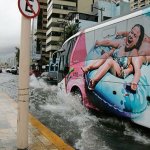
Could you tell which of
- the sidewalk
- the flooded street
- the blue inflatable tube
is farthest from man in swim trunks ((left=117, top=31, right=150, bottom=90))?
the sidewalk

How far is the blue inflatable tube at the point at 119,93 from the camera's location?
25.8 feet

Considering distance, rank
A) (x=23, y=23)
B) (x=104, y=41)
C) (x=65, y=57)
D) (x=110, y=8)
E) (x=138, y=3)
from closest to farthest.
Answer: (x=23, y=23) < (x=104, y=41) < (x=65, y=57) < (x=110, y=8) < (x=138, y=3)

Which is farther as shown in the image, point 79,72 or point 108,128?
point 79,72

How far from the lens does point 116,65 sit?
29.6ft

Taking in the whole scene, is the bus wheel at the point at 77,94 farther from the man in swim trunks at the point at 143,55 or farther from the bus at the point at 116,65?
the man in swim trunks at the point at 143,55

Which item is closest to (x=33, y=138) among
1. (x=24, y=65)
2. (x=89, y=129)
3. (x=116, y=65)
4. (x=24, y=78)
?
(x=24, y=78)

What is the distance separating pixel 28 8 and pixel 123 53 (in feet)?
10.9

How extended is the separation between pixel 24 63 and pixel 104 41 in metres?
4.07

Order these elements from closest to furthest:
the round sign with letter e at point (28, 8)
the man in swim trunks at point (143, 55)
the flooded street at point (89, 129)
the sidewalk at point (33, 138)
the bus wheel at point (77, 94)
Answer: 1. the round sign with letter e at point (28, 8)
2. the sidewalk at point (33, 138)
3. the flooded street at point (89, 129)
4. the man in swim trunks at point (143, 55)
5. the bus wheel at point (77, 94)

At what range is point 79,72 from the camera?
37.4 feet

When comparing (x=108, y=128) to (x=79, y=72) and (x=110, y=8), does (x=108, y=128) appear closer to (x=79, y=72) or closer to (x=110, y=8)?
(x=79, y=72)

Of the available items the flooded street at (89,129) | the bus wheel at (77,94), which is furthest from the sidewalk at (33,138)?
the bus wheel at (77,94)

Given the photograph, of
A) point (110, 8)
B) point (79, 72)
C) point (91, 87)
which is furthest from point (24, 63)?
point (110, 8)

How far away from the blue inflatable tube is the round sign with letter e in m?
2.92
